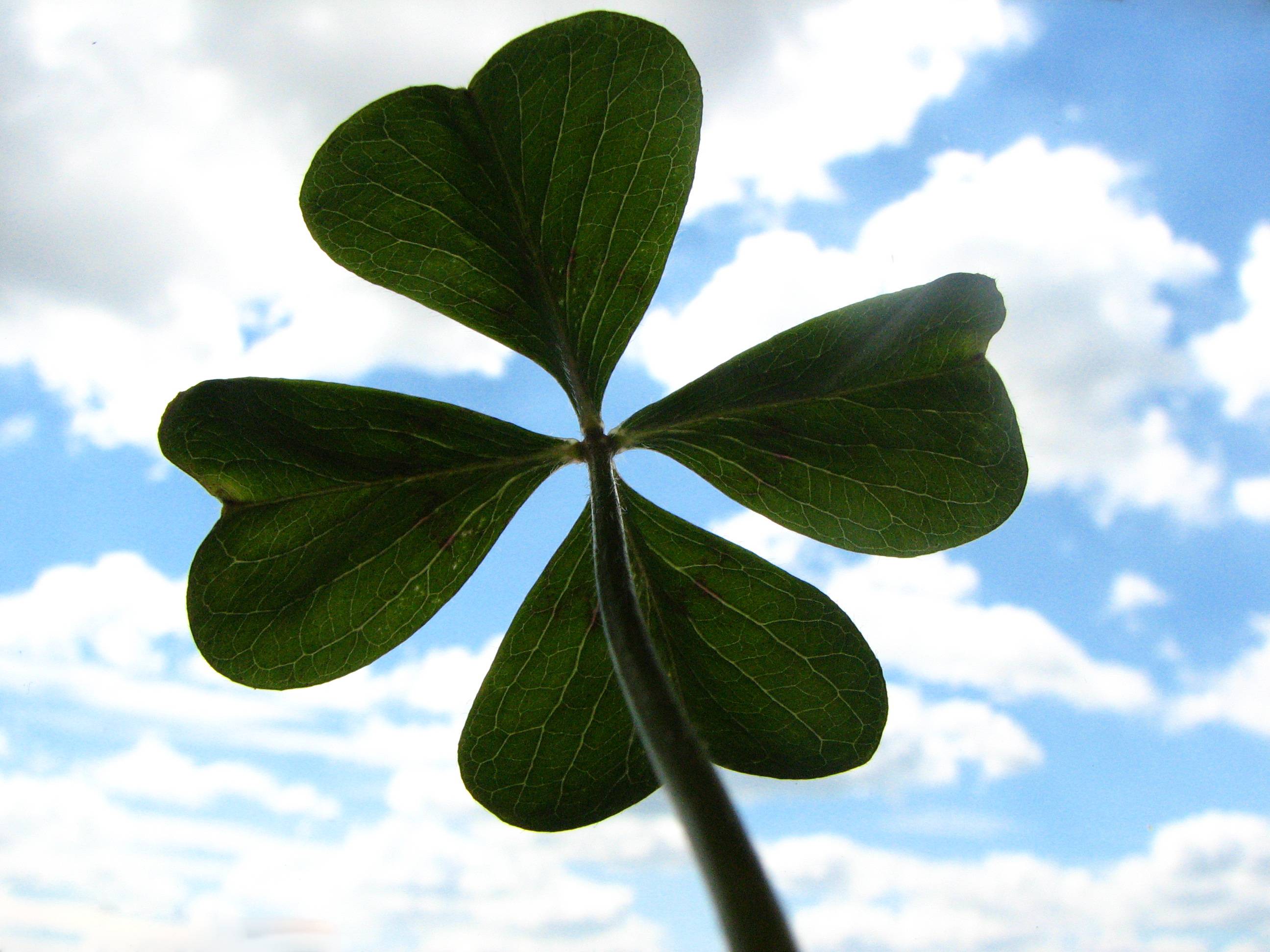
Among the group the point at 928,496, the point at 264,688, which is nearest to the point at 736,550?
the point at 928,496

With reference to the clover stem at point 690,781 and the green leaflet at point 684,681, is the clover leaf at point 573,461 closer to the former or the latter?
the green leaflet at point 684,681

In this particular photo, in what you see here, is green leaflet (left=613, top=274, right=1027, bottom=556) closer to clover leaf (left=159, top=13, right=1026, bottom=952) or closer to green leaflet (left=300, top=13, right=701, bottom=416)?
clover leaf (left=159, top=13, right=1026, bottom=952)

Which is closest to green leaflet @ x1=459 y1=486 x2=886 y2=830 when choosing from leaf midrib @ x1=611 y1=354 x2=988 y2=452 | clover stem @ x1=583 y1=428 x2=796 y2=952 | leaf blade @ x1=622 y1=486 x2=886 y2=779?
leaf blade @ x1=622 y1=486 x2=886 y2=779

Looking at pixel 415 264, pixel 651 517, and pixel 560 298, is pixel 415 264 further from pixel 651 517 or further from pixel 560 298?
pixel 651 517

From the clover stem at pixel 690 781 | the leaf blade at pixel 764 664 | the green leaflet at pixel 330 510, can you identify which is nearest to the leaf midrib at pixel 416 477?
the green leaflet at pixel 330 510

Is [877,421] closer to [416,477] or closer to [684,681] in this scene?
[684,681]

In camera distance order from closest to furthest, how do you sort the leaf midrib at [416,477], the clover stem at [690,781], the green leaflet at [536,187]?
the clover stem at [690,781] → the green leaflet at [536,187] → the leaf midrib at [416,477]
